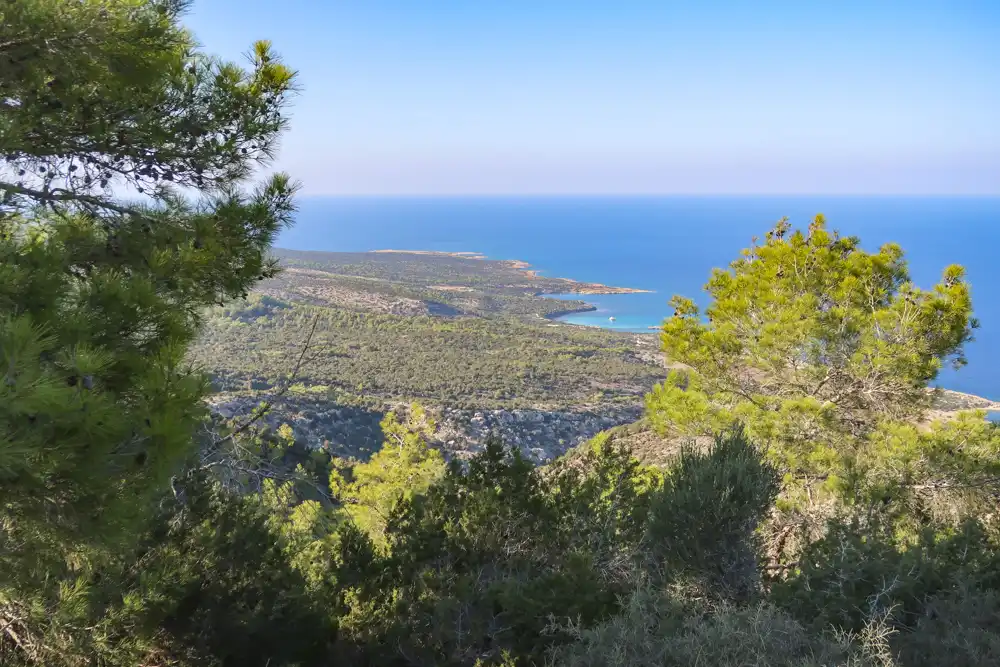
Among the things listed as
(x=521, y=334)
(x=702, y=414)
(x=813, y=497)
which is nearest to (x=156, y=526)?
(x=702, y=414)

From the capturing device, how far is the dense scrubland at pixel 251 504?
6.27ft

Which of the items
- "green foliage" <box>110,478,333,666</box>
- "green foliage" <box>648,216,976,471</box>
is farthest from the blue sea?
"green foliage" <box>110,478,333,666</box>

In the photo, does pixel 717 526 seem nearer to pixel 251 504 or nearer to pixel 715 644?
pixel 715 644

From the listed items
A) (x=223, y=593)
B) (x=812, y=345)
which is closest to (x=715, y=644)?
(x=223, y=593)

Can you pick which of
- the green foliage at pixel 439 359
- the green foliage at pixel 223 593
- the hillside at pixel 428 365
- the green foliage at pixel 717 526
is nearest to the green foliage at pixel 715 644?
the green foliage at pixel 717 526

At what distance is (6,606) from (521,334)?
3700 cm

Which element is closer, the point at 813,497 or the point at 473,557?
the point at 473,557

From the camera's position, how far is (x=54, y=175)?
281 cm

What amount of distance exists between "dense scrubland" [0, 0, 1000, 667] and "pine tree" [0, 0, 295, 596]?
0.03 feet

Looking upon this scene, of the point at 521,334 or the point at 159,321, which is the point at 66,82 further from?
the point at 521,334

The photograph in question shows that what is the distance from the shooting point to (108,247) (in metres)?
2.79

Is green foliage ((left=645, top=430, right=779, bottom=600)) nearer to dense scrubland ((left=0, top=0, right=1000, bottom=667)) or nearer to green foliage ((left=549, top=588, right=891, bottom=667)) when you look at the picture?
dense scrubland ((left=0, top=0, right=1000, bottom=667))

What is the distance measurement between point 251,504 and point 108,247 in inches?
78.7

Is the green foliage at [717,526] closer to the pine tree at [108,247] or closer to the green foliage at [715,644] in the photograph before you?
the green foliage at [715,644]
